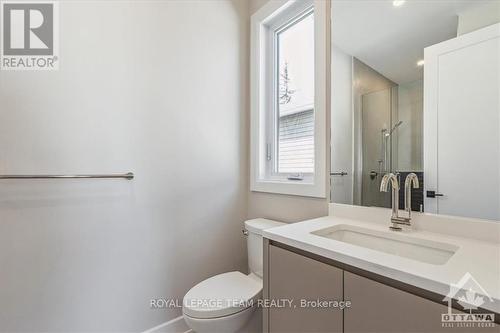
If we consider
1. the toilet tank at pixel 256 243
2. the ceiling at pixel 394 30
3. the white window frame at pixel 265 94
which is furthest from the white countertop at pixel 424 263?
the ceiling at pixel 394 30

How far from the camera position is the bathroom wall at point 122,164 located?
3.95 feet

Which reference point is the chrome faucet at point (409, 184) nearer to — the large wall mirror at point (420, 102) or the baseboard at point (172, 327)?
the large wall mirror at point (420, 102)

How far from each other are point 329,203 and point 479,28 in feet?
3.20

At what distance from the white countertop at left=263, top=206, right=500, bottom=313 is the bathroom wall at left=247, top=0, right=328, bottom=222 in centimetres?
27

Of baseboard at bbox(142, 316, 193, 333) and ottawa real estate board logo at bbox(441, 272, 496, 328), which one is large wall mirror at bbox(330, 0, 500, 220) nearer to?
ottawa real estate board logo at bbox(441, 272, 496, 328)

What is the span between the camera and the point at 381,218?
1187 millimetres

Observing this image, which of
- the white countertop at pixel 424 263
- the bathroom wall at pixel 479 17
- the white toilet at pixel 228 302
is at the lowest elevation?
the white toilet at pixel 228 302

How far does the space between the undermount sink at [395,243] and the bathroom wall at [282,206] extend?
0.84 ft

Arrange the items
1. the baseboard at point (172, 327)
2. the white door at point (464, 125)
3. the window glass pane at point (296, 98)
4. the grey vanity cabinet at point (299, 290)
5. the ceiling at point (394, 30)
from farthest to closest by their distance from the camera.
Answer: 1. the window glass pane at point (296, 98)
2. the baseboard at point (172, 327)
3. the ceiling at point (394, 30)
4. the white door at point (464, 125)
5. the grey vanity cabinet at point (299, 290)

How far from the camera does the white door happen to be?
3.00ft

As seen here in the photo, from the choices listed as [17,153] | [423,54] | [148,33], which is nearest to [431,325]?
[423,54]

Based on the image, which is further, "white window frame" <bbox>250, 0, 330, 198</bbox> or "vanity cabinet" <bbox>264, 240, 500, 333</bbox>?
"white window frame" <bbox>250, 0, 330, 198</bbox>

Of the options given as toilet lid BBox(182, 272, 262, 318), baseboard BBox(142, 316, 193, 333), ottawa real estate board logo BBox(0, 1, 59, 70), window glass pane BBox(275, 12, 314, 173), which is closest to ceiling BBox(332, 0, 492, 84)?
window glass pane BBox(275, 12, 314, 173)

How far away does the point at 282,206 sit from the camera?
66.1 inches
